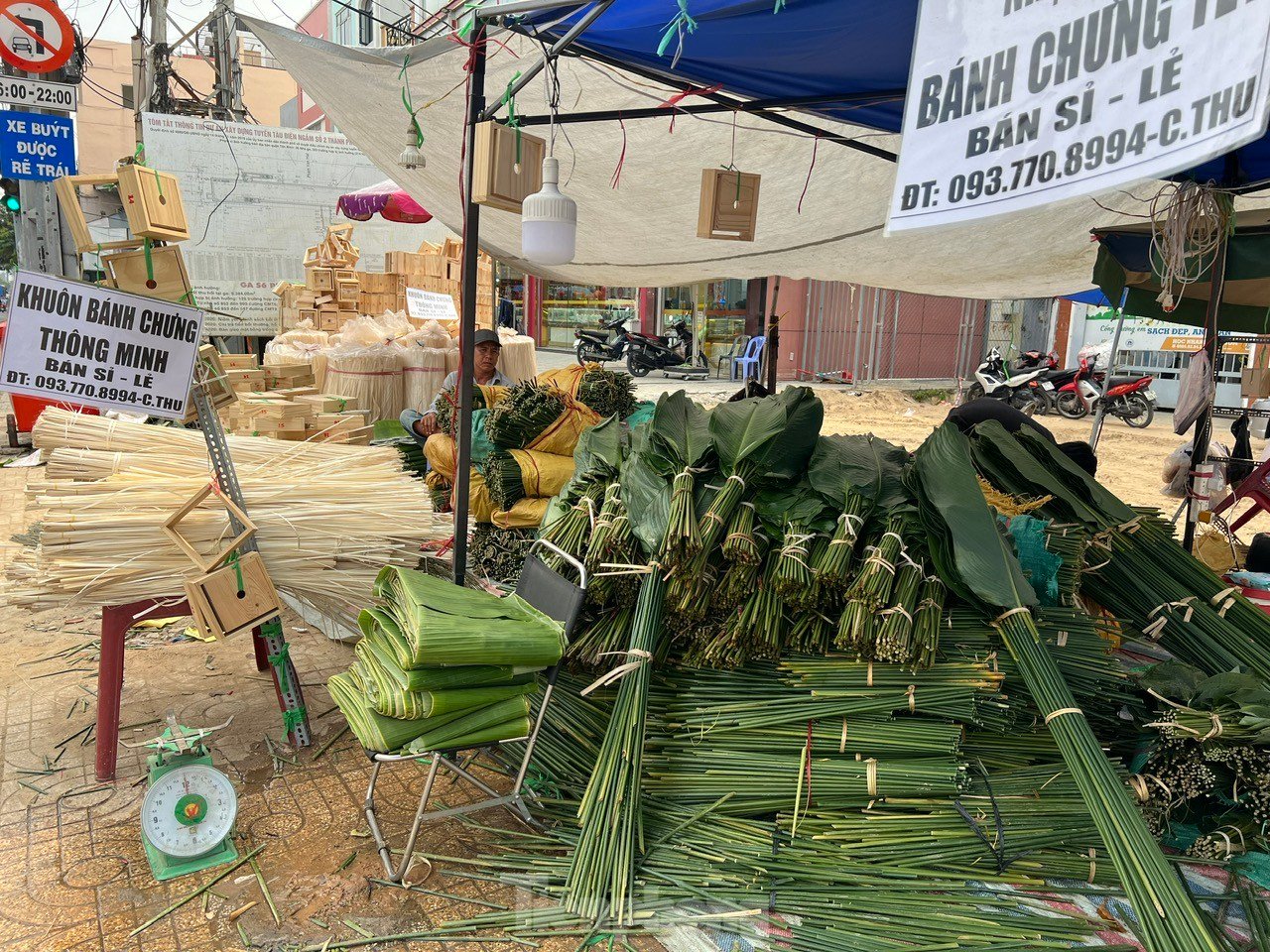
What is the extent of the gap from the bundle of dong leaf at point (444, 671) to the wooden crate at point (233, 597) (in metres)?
0.58

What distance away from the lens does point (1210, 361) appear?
3.69m

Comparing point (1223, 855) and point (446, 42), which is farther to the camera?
point (446, 42)

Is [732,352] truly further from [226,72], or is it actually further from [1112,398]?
[226,72]

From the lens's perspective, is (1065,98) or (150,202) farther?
(150,202)

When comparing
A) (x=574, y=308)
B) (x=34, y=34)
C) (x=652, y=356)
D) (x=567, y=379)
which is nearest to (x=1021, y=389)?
(x=652, y=356)

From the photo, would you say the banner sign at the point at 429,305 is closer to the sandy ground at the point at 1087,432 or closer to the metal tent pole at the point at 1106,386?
the sandy ground at the point at 1087,432

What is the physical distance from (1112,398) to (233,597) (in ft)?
41.4

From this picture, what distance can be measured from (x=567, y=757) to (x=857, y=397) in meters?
12.8

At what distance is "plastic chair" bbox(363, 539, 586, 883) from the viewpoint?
240 cm

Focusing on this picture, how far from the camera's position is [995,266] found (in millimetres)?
6598

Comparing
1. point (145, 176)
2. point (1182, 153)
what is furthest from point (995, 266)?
point (145, 176)

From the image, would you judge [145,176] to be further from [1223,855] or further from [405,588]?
[1223,855]

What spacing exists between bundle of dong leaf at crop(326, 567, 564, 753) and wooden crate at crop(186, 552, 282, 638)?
58 cm

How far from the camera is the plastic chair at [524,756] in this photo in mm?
2400
